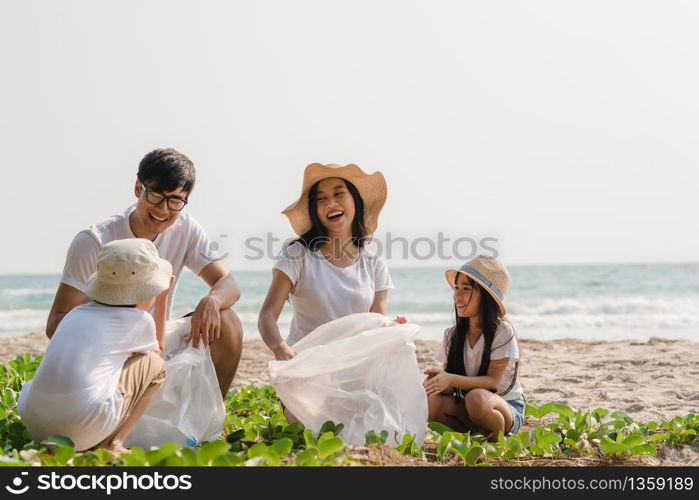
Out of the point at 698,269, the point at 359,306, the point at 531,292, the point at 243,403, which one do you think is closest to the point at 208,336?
the point at 359,306

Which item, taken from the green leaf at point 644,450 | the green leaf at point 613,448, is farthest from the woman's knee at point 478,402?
the green leaf at point 644,450

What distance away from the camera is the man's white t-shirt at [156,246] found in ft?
12.3

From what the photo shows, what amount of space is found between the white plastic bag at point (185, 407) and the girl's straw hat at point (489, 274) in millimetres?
1423

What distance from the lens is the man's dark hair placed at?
3.75 metres

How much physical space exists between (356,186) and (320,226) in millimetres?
321

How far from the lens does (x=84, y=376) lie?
9.62ft

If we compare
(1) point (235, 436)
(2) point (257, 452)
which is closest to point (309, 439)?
(2) point (257, 452)

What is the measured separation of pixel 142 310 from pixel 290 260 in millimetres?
1187

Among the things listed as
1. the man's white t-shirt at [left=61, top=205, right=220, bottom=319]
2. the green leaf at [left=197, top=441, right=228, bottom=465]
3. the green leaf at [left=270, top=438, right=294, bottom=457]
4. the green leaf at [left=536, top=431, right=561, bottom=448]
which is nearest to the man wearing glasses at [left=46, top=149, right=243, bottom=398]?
the man's white t-shirt at [left=61, top=205, right=220, bottom=319]

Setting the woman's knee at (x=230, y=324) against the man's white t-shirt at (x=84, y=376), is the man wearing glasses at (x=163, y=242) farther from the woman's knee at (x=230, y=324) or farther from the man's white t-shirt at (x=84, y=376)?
the man's white t-shirt at (x=84, y=376)

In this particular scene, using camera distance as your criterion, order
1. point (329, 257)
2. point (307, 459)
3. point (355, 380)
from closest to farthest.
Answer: point (307, 459), point (355, 380), point (329, 257)

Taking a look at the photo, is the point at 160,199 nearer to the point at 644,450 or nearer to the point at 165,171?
the point at 165,171
